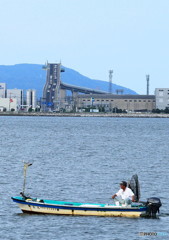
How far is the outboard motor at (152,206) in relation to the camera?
37125mm

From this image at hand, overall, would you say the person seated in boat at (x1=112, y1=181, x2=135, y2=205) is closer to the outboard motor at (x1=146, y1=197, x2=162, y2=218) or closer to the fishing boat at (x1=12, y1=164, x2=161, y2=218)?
the fishing boat at (x1=12, y1=164, x2=161, y2=218)

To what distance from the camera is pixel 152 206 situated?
3716 cm

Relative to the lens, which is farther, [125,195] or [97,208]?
[97,208]

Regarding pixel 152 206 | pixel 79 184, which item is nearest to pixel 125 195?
pixel 152 206

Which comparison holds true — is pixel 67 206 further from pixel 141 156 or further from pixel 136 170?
pixel 141 156

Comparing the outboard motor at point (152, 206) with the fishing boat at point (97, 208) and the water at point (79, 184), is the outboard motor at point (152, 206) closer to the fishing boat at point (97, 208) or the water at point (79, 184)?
the fishing boat at point (97, 208)

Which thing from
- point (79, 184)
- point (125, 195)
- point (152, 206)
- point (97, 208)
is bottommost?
point (79, 184)

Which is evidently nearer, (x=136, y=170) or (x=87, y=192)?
(x=87, y=192)

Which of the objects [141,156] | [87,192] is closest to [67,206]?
[87,192]

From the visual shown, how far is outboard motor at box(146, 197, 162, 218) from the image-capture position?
37.1 m

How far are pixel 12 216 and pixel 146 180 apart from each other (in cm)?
1872

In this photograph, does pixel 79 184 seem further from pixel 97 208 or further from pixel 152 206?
pixel 152 206

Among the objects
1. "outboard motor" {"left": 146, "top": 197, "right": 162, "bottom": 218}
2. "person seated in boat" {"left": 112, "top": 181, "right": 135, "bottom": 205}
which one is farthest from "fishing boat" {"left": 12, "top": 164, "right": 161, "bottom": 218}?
"person seated in boat" {"left": 112, "top": 181, "right": 135, "bottom": 205}

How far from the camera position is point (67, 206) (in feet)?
123
